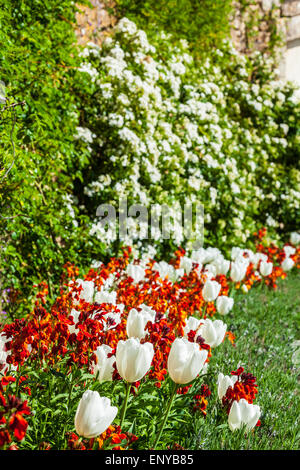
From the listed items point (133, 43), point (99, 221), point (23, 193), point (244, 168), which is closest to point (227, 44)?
point (244, 168)

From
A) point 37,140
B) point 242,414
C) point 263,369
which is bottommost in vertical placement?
point 263,369

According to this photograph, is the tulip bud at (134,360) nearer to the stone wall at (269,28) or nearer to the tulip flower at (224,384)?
the tulip flower at (224,384)

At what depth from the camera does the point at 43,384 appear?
1.85m

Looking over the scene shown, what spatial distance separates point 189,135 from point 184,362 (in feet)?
13.5

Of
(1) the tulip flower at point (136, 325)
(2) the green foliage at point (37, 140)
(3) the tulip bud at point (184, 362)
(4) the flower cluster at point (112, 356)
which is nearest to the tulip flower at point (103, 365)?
(4) the flower cluster at point (112, 356)

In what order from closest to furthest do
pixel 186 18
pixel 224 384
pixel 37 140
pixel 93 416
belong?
pixel 93 416 → pixel 224 384 → pixel 37 140 → pixel 186 18

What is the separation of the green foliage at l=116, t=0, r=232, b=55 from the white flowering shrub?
0.74 ft

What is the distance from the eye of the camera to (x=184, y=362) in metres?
1.48

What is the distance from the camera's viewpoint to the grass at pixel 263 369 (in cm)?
174

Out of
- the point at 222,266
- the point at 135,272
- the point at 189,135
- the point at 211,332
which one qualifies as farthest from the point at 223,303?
the point at 189,135

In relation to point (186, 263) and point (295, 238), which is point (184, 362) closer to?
point (186, 263)

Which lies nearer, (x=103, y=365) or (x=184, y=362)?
(x=184, y=362)
